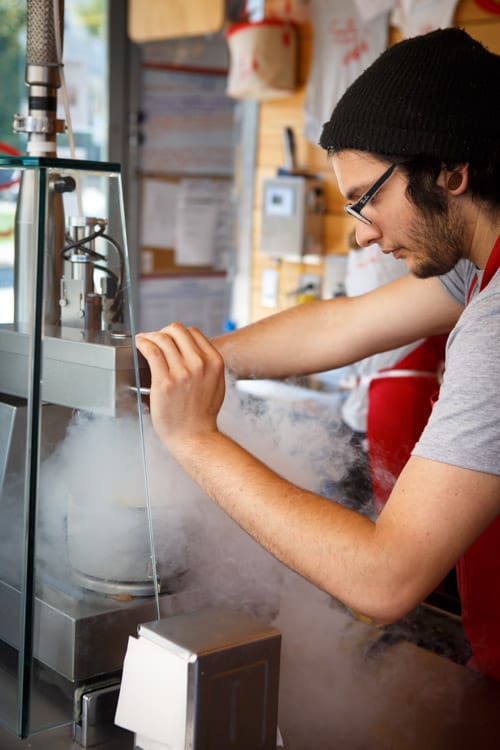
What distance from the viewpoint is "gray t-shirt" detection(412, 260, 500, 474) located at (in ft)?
3.44

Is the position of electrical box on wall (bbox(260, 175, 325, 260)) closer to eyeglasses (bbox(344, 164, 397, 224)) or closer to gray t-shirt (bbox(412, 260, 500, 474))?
eyeglasses (bbox(344, 164, 397, 224))

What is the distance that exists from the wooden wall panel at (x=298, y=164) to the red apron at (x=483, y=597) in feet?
9.40

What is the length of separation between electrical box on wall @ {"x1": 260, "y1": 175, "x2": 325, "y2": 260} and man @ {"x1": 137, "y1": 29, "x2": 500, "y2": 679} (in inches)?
106

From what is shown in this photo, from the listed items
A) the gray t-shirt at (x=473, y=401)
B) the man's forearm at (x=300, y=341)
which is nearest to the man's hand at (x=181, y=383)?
the gray t-shirt at (x=473, y=401)

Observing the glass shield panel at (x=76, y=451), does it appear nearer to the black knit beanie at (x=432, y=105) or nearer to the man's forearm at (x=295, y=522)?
the man's forearm at (x=295, y=522)

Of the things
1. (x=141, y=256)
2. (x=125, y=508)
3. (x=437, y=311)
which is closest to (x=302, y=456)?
(x=437, y=311)

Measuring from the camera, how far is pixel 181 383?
108 cm

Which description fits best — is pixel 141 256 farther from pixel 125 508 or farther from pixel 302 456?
pixel 125 508

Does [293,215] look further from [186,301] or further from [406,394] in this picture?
[406,394]

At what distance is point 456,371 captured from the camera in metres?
1.11

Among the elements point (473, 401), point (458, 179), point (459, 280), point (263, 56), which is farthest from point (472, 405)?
point (263, 56)

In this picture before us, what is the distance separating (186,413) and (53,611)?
271 millimetres

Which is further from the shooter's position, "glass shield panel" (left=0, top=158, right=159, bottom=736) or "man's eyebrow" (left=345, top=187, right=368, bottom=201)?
"man's eyebrow" (left=345, top=187, right=368, bottom=201)

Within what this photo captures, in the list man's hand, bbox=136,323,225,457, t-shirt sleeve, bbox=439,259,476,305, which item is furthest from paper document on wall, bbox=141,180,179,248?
man's hand, bbox=136,323,225,457
